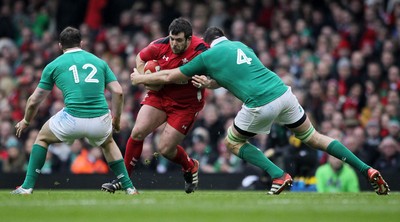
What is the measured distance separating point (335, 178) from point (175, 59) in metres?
4.56

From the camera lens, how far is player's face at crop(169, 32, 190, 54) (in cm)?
1343

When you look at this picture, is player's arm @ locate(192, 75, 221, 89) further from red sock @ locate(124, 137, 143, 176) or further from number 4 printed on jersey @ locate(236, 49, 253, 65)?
red sock @ locate(124, 137, 143, 176)

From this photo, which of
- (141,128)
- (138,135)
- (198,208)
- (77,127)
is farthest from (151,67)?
(198,208)

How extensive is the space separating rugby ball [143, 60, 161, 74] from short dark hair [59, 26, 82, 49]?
3.90 feet

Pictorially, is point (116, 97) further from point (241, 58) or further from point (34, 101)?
point (241, 58)

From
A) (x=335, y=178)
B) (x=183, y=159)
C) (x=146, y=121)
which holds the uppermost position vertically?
(x=146, y=121)

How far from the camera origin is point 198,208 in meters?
10.8

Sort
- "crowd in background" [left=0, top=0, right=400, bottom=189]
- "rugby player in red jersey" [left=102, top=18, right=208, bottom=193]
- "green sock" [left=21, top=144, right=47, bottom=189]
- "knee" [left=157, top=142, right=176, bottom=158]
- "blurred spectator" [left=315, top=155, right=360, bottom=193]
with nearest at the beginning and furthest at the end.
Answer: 1. "green sock" [left=21, top=144, right=47, bottom=189]
2. "rugby player in red jersey" [left=102, top=18, right=208, bottom=193]
3. "knee" [left=157, top=142, right=176, bottom=158]
4. "blurred spectator" [left=315, top=155, right=360, bottom=193]
5. "crowd in background" [left=0, top=0, right=400, bottom=189]

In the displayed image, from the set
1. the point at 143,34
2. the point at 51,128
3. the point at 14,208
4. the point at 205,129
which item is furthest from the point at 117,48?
the point at 14,208

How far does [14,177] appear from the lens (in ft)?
61.4

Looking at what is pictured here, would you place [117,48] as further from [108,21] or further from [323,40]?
[323,40]

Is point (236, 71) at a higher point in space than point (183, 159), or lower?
higher

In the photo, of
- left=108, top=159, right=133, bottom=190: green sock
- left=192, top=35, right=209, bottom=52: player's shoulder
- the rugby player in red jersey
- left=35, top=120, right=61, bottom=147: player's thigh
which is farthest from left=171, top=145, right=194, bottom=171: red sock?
left=35, top=120, right=61, bottom=147: player's thigh

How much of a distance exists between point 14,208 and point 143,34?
41.1 feet
